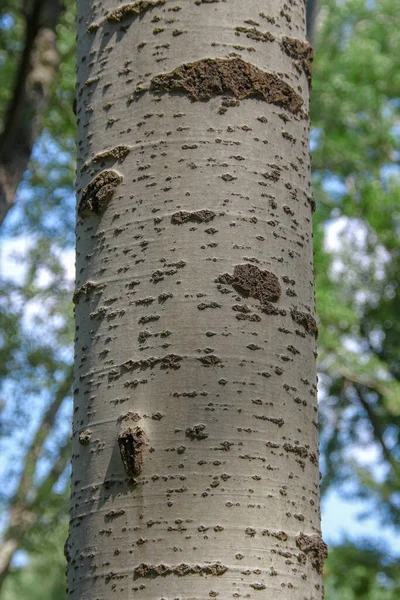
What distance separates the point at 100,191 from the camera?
5.21 feet

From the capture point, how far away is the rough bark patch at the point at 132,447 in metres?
1.35

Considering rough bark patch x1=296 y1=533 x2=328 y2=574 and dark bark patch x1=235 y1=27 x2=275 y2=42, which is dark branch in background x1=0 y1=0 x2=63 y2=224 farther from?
rough bark patch x1=296 y1=533 x2=328 y2=574

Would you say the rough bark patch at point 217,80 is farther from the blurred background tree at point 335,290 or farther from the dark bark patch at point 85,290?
the blurred background tree at point 335,290

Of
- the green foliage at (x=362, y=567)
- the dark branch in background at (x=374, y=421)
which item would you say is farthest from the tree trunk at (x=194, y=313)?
the dark branch in background at (x=374, y=421)

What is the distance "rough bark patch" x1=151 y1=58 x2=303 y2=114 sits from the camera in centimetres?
158

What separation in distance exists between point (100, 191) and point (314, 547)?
81 centimetres

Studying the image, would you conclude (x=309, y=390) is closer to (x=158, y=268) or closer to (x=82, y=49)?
(x=158, y=268)

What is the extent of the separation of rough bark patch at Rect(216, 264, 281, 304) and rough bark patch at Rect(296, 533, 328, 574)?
44 cm

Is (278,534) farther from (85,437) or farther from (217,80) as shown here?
(217,80)

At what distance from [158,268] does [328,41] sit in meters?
17.2

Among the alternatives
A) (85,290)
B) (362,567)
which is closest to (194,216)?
(85,290)

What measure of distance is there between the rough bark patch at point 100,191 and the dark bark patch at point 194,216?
0.17 meters

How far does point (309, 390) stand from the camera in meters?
1.53

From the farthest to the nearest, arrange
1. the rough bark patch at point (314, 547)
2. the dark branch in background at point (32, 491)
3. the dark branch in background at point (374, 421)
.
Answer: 1. the dark branch in background at point (374, 421)
2. the dark branch in background at point (32, 491)
3. the rough bark patch at point (314, 547)
